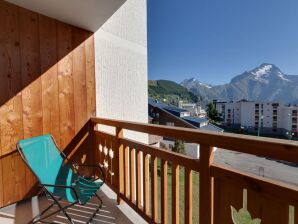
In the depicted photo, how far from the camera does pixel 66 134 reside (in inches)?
110

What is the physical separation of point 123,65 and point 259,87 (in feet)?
507

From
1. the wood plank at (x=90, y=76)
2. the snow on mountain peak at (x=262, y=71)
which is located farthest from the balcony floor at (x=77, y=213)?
the snow on mountain peak at (x=262, y=71)

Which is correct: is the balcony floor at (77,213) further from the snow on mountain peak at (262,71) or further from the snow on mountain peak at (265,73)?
the snow on mountain peak at (262,71)

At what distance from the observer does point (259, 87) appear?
13862cm

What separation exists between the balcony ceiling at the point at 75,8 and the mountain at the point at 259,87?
391 feet

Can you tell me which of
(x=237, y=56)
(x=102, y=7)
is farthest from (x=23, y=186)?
(x=237, y=56)

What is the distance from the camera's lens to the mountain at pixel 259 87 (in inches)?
4809

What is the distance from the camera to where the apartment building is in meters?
25.6

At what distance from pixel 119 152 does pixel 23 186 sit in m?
1.21

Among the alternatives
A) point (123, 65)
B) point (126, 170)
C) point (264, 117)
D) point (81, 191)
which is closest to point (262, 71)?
point (264, 117)

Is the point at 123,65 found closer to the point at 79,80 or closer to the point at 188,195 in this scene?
the point at 79,80

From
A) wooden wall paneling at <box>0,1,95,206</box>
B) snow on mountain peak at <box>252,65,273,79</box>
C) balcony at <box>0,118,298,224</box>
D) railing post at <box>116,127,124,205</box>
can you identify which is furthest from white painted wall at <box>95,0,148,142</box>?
snow on mountain peak at <box>252,65,273,79</box>

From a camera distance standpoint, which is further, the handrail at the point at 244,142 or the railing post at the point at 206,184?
the railing post at the point at 206,184

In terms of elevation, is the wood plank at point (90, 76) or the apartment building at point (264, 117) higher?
the wood plank at point (90, 76)
